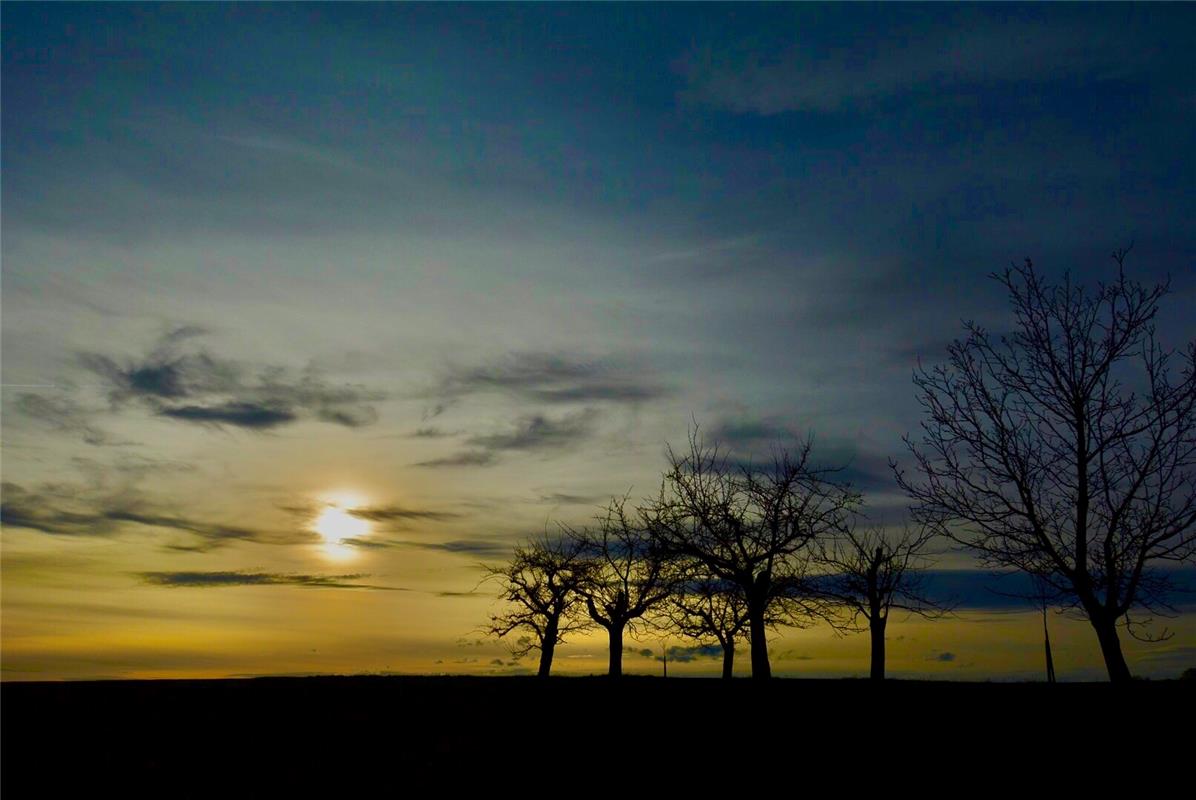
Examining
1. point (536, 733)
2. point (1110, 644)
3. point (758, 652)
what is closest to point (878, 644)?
point (758, 652)

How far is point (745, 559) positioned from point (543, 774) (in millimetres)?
22766

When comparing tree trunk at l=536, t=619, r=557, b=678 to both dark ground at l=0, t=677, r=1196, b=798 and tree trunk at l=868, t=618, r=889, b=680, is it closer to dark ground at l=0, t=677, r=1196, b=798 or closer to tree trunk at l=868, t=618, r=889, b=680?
tree trunk at l=868, t=618, r=889, b=680

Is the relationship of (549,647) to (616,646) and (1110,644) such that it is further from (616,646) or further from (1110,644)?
(1110,644)

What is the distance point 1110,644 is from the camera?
26.9 meters

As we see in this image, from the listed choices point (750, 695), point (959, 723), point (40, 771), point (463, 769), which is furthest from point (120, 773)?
point (959, 723)

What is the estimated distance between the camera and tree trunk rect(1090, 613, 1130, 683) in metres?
26.6

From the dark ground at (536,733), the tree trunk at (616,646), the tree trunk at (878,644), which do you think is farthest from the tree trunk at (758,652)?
the tree trunk at (616,646)

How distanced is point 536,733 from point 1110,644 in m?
16.8

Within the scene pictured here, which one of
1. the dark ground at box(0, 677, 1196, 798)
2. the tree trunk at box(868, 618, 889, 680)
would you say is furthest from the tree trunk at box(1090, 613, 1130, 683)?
the tree trunk at box(868, 618, 889, 680)

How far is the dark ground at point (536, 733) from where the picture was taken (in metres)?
18.0

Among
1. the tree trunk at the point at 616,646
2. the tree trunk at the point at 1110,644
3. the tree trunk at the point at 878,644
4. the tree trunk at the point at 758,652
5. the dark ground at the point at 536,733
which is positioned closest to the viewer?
the dark ground at the point at 536,733

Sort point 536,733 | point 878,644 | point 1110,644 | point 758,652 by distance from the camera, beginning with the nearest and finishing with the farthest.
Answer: point 536,733, point 1110,644, point 758,652, point 878,644

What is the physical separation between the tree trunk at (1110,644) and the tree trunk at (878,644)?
19.8m

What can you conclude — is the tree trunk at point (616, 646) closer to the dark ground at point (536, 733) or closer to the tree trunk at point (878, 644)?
the tree trunk at point (878, 644)
